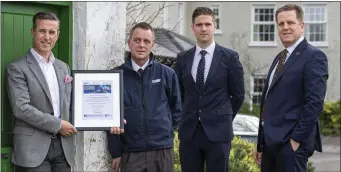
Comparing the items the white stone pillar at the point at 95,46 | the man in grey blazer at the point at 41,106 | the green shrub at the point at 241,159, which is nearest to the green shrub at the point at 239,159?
the green shrub at the point at 241,159

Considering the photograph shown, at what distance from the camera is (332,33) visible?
2991 cm

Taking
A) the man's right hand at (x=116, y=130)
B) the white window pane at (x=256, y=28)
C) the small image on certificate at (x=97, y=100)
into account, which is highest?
the white window pane at (x=256, y=28)

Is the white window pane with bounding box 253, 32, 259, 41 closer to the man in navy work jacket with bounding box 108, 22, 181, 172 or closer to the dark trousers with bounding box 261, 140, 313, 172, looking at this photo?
the man in navy work jacket with bounding box 108, 22, 181, 172

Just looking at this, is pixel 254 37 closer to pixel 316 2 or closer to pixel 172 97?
pixel 316 2

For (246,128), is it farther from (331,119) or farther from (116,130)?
(331,119)

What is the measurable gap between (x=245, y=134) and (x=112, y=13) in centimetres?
779

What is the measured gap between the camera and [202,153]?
664 centimetres

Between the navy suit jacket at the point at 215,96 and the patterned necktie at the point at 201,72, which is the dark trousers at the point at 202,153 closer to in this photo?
the navy suit jacket at the point at 215,96

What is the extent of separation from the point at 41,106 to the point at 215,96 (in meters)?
1.81

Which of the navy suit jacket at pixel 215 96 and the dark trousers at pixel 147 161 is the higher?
the navy suit jacket at pixel 215 96

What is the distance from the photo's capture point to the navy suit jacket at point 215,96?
255 inches

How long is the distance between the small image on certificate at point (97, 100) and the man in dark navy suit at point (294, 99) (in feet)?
4.66

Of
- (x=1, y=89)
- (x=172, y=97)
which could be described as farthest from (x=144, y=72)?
(x=1, y=89)

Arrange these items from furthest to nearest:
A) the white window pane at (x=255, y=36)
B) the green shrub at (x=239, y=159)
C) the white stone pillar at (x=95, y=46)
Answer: the white window pane at (x=255, y=36) → the green shrub at (x=239, y=159) → the white stone pillar at (x=95, y=46)
